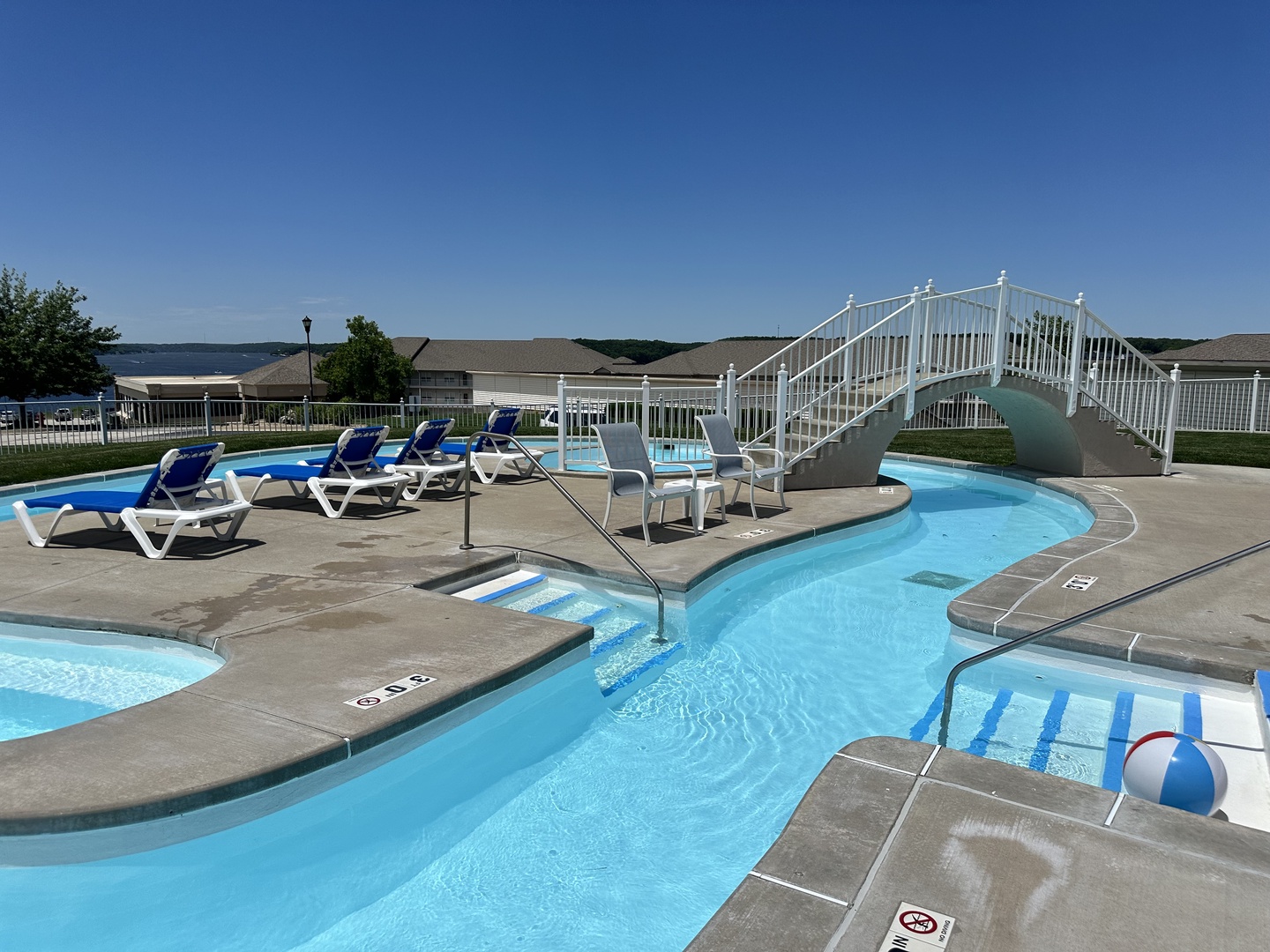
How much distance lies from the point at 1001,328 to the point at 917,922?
33.2 ft

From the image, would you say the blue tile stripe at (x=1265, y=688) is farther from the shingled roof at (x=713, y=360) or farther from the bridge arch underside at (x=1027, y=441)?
the shingled roof at (x=713, y=360)

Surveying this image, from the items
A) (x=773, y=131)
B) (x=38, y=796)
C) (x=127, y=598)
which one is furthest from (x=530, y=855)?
(x=773, y=131)

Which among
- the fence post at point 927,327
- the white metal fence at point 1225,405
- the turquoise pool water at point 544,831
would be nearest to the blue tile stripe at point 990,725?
the turquoise pool water at point 544,831

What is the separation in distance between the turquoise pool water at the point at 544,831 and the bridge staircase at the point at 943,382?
16.9 feet

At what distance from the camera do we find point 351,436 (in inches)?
325

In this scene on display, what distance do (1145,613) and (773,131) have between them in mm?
28984

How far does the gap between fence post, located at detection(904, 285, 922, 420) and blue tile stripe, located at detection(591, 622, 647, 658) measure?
6.05 meters

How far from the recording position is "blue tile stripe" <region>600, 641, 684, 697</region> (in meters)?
4.68

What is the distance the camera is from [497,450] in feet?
35.4

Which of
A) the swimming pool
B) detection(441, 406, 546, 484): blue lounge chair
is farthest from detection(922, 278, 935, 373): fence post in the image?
detection(441, 406, 546, 484): blue lounge chair

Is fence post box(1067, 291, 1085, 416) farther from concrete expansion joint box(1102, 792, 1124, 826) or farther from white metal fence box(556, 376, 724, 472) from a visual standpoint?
concrete expansion joint box(1102, 792, 1124, 826)

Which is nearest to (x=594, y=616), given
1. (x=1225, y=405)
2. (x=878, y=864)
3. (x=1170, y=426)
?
(x=878, y=864)

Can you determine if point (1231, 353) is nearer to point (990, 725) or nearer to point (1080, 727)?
point (1080, 727)

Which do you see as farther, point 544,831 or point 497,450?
point 497,450
